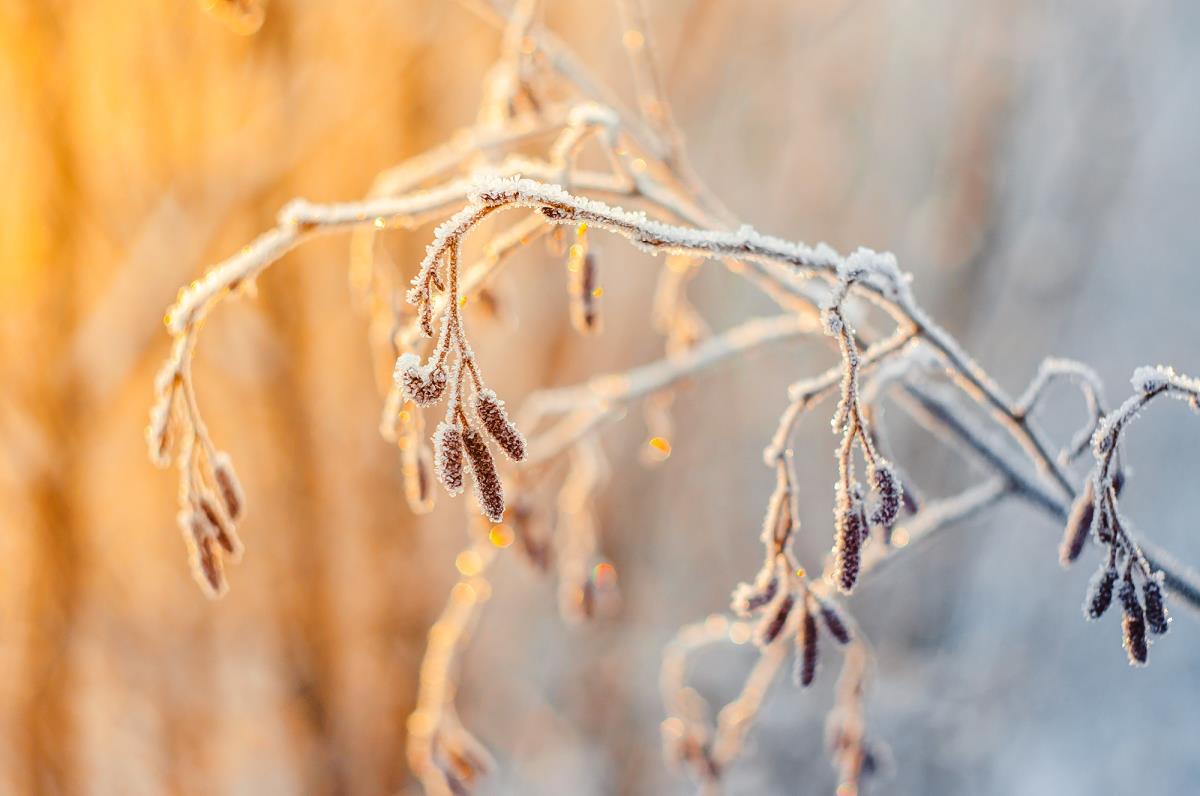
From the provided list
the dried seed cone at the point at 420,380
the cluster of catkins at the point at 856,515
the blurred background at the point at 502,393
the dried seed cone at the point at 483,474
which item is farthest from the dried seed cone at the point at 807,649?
the blurred background at the point at 502,393

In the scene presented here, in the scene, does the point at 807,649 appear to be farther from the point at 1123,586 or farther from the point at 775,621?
the point at 1123,586

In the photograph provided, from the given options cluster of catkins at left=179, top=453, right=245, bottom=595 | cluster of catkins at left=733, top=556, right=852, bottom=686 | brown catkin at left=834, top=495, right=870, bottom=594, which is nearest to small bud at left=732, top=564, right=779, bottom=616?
cluster of catkins at left=733, top=556, right=852, bottom=686

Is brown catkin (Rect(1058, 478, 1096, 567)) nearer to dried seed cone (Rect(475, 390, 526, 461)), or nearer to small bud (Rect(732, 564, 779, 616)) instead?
small bud (Rect(732, 564, 779, 616))

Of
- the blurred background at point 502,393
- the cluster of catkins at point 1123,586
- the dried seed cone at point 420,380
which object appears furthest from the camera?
the blurred background at point 502,393

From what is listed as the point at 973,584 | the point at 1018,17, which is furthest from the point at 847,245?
the point at 973,584

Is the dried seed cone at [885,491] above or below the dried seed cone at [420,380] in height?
below

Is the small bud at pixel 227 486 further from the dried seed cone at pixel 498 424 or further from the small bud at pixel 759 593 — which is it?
the small bud at pixel 759 593
